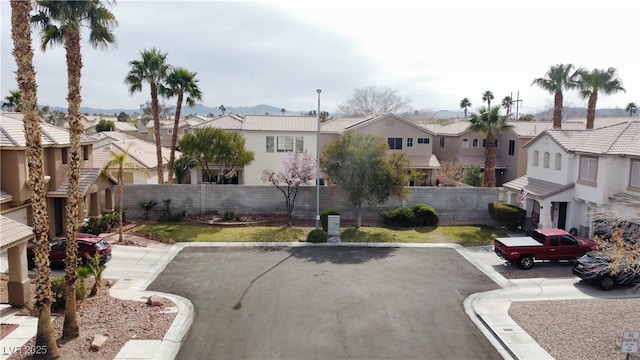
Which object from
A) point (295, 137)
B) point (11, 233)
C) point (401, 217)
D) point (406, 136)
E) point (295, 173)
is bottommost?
point (401, 217)

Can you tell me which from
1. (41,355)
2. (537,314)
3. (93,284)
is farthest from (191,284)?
(537,314)

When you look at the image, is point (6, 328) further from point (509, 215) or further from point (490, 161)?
point (490, 161)

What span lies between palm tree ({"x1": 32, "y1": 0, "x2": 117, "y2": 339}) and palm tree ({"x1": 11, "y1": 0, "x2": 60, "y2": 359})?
0.93m

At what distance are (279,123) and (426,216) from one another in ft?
59.0

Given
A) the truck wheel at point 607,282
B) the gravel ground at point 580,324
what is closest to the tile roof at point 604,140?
the truck wheel at point 607,282

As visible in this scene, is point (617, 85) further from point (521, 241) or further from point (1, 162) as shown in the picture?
point (1, 162)

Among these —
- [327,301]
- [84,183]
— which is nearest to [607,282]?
[327,301]

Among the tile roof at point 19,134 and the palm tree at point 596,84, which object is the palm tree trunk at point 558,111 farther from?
the tile roof at point 19,134

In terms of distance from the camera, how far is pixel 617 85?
129ft

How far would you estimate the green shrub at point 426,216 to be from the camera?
31141 mm

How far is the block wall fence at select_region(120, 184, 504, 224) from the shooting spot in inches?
1267

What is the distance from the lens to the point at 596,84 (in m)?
39.2

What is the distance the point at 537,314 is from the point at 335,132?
29266 mm

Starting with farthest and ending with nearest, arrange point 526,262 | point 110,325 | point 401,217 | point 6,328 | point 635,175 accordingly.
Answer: point 401,217, point 635,175, point 526,262, point 110,325, point 6,328
